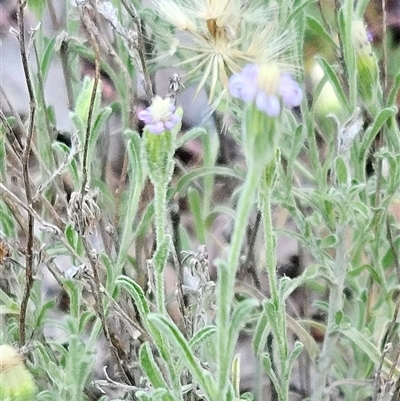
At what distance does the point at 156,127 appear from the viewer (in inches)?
18.3

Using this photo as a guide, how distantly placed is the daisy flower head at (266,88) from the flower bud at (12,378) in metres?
0.23

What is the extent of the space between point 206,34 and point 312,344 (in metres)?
0.32

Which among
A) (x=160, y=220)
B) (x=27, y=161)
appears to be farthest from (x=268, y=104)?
(x=27, y=161)

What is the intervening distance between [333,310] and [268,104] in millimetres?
351

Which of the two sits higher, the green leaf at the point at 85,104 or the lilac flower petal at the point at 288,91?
the lilac flower petal at the point at 288,91

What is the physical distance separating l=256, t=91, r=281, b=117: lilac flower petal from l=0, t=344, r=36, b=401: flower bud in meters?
0.24

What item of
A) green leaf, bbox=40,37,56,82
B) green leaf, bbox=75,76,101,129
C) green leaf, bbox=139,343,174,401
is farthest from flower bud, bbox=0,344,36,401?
green leaf, bbox=40,37,56,82

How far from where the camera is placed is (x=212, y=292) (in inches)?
24.5

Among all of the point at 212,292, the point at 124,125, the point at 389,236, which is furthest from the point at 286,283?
the point at 124,125

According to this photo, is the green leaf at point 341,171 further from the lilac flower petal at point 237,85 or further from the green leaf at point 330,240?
the lilac flower petal at point 237,85

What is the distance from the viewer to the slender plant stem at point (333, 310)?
2.20 feet

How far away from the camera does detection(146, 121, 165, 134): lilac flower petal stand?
1.53 feet

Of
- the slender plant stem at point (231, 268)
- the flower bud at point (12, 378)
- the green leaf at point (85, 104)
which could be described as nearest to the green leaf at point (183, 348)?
the slender plant stem at point (231, 268)

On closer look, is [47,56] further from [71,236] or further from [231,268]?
[231,268]
